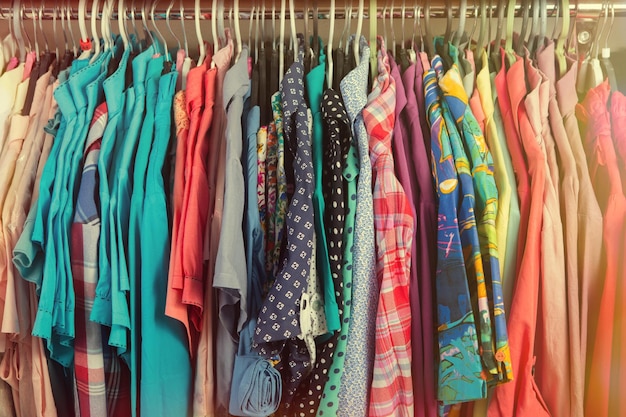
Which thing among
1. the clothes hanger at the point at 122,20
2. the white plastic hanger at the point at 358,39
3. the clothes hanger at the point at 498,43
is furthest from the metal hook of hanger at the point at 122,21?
the clothes hanger at the point at 498,43

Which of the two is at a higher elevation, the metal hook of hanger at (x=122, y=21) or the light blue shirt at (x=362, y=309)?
the metal hook of hanger at (x=122, y=21)

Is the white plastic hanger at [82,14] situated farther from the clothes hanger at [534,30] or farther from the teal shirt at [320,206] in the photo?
the clothes hanger at [534,30]

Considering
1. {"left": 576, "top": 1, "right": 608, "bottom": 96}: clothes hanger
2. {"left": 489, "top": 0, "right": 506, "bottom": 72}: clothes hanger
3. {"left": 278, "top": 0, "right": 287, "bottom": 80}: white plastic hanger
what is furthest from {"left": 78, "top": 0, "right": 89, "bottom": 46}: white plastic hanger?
{"left": 576, "top": 1, "right": 608, "bottom": 96}: clothes hanger

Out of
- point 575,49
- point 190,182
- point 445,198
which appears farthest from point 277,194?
point 575,49

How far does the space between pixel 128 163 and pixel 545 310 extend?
2.01 ft

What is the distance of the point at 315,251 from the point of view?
72 cm

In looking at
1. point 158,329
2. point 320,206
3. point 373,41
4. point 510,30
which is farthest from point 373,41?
point 158,329

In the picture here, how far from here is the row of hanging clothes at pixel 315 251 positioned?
0.70 metres

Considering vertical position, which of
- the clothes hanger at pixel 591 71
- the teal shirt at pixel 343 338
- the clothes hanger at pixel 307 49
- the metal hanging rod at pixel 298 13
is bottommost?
the teal shirt at pixel 343 338

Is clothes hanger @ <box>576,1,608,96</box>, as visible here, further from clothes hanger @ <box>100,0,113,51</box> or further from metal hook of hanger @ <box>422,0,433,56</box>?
clothes hanger @ <box>100,0,113,51</box>

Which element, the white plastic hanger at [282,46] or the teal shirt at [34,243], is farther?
the white plastic hanger at [282,46]

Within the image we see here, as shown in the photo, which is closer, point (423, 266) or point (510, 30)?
point (423, 266)

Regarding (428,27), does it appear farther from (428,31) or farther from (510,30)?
(510,30)

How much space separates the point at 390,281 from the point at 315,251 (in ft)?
0.35
